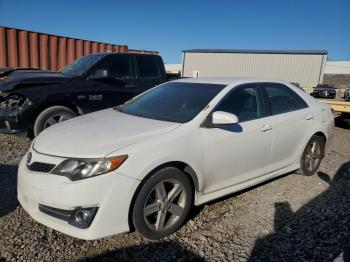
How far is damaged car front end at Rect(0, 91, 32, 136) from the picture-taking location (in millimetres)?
5410

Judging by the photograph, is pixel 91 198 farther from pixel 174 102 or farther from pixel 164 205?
pixel 174 102

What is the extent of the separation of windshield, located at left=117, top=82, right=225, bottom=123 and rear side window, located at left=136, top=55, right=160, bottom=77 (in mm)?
2740

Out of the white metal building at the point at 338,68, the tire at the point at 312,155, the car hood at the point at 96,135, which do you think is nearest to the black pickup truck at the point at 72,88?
the car hood at the point at 96,135

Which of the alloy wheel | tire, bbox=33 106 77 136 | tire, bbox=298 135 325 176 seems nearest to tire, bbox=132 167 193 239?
the alloy wheel

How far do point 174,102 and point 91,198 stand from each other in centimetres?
168

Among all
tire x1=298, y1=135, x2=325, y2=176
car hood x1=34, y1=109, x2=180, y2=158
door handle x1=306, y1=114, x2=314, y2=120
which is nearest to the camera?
car hood x1=34, y1=109, x2=180, y2=158

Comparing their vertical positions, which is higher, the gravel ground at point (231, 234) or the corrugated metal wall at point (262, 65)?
the corrugated metal wall at point (262, 65)

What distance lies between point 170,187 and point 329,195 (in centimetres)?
238

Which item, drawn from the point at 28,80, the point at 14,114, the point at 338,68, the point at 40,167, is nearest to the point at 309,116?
the point at 40,167

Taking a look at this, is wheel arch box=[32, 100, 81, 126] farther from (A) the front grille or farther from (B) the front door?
(B) the front door

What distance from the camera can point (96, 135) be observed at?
3.04 m

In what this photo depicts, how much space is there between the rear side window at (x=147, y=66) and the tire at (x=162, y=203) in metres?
4.33

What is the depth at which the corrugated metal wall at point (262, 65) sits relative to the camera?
34844 millimetres

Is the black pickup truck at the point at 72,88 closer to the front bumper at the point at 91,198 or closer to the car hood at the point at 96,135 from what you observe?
the car hood at the point at 96,135
